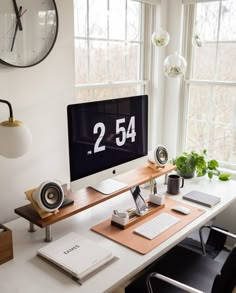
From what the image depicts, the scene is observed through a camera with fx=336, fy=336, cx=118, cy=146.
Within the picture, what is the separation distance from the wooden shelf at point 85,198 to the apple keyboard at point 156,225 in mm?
247

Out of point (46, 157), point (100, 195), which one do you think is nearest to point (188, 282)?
point (100, 195)

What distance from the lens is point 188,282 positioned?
1657mm

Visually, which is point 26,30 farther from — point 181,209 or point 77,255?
point 181,209

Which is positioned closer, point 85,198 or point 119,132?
point 85,198

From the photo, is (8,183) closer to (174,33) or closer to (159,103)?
(159,103)

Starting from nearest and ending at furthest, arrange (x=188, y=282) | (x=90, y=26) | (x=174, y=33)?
(x=188, y=282)
(x=90, y=26)
(x=174, y=33)

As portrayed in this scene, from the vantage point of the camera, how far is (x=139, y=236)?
1.62m

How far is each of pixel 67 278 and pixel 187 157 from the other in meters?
1.36

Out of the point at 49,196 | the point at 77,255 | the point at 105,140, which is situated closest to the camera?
the point at 77,255

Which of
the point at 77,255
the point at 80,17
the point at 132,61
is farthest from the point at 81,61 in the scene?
the point at 77,255

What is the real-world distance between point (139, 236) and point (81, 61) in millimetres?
1195

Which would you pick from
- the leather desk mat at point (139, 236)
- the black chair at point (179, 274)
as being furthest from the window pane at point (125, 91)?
the black chair at point (179, 274)

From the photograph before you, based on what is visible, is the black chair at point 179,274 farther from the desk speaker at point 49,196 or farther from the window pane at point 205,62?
the window pane at point 205,62

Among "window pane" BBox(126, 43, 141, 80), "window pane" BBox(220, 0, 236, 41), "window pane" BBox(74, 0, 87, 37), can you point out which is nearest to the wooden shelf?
"window pane" BBox(126, 43, 141, 80)
